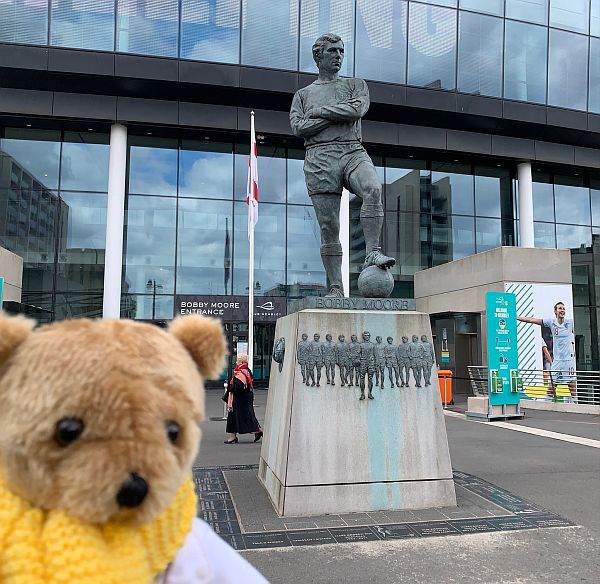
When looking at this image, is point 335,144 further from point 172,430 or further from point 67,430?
point 67,430

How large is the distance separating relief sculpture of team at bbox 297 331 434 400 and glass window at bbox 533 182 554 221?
2300 cm

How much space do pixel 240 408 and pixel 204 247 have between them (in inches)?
506

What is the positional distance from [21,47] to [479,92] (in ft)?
53.3

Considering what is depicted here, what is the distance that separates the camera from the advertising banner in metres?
17.8

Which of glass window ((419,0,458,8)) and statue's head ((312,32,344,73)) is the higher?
glass window ((419,0,458,8))

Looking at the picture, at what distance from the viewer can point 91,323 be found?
1.33 meters

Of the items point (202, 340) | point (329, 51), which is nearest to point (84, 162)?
point (329, 51)

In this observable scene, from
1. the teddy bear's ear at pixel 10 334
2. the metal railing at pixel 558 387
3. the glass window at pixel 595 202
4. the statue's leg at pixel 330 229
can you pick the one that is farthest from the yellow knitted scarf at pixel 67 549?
the glass window at pixel 595 202

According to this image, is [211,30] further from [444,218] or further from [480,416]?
[480,416]

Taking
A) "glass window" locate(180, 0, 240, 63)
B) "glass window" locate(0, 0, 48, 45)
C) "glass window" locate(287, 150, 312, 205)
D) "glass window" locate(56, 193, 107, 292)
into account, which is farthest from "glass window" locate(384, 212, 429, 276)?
"glass window" locate(0, 0, 48, 45)

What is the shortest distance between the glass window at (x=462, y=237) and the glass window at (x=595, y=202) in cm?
750

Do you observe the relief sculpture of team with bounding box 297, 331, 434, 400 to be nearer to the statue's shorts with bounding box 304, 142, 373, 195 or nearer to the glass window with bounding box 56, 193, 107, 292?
the statue's shorts with bounding box 304, 142, 373, 195

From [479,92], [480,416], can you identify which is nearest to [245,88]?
[479,92]

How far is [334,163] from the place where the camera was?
6.15 metres
